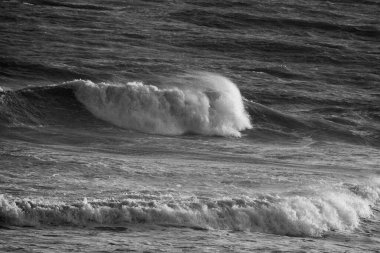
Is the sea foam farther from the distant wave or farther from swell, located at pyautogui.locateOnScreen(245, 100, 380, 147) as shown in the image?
the distant wave

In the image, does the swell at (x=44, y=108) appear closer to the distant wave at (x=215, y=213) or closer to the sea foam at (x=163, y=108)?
the sea foam at (x=163, y=108)

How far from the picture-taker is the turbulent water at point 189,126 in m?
13.1

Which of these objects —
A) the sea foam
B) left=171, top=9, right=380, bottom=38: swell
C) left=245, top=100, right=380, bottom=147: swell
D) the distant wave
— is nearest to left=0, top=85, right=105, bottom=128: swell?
Result: the sea foam

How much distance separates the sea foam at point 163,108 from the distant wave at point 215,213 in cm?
721

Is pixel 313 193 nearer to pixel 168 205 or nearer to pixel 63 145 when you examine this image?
pixel 168 205

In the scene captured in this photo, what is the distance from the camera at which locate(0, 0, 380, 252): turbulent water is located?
42.9 feet

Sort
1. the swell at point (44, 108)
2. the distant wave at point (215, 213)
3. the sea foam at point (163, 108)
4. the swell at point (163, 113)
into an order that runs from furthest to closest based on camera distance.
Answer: the sea foam at point (163, 108)
the swell at point (163, 113)
the swell at point (44, 108)
the distant wave at point (215, 213)

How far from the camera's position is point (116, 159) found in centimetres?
1741

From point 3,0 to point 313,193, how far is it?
24457 millimetres

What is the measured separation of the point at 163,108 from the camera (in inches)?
917

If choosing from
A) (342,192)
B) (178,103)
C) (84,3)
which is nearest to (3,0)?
(84,3)

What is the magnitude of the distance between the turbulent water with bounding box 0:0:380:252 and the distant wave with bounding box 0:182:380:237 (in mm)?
24

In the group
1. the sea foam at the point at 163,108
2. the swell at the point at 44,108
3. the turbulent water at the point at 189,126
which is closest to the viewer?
the turbulent water at the point at 189,126

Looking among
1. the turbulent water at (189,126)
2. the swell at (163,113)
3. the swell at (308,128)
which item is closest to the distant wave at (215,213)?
the turbulent water at (189,126)
